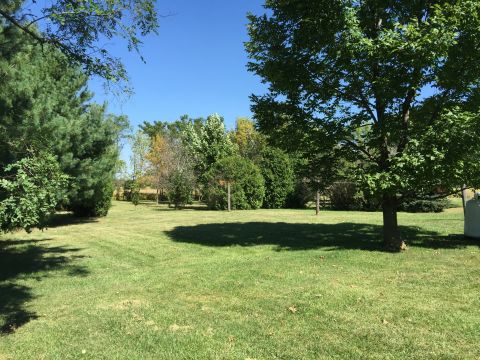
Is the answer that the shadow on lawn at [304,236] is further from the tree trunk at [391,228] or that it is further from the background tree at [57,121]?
the background tree at [57,121]

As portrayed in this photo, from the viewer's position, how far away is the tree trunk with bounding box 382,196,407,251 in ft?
30.2

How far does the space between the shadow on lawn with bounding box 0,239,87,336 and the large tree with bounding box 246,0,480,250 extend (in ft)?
20.1

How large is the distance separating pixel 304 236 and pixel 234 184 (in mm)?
12882

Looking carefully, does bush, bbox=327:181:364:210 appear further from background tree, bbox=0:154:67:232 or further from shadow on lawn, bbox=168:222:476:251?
background tree, bbox=0:154:67:232

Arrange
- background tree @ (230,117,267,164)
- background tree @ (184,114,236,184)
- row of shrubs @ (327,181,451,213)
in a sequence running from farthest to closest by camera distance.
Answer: background tree @ (230,117,267,164) → background tree @ (184,114,236,184) → row of shrubs @ (327,181,451,213)

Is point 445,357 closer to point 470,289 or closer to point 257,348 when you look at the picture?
point 257,348

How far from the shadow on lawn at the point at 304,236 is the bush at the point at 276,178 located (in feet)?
38.2

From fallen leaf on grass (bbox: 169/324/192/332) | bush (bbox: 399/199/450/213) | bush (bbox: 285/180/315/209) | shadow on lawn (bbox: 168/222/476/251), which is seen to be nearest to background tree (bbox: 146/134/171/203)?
bush (bbox: 285/180/315/209)

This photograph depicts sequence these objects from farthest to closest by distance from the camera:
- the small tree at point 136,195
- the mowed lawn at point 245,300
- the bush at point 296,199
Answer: the small tree at point 136,195
the bush at point 296,199
the mowed lawn at point 245,300

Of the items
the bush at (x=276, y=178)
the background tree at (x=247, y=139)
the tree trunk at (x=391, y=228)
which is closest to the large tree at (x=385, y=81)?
the tree trunk at (x=391, y=228)

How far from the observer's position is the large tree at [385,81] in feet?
25.4

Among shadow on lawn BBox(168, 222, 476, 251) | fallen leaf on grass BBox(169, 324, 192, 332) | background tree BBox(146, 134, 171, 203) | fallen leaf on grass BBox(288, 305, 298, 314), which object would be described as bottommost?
fallen leaf on grass BBox(169, 324, 192, 332)

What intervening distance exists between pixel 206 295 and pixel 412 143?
506 centimetres

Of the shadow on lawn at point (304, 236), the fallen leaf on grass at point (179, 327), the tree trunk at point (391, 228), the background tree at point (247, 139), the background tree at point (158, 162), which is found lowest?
the fallen leaf on grass at point (179, 327)
